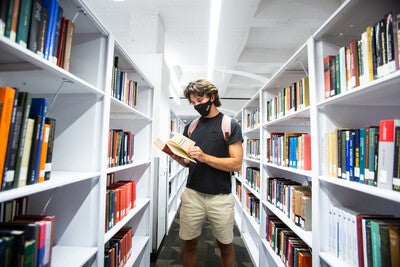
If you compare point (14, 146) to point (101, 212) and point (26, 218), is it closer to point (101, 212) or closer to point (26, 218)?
point (26, 218)

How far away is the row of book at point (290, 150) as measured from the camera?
5.11ft

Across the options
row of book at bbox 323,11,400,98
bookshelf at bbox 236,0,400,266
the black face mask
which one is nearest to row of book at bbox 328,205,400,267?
bookshelf at bbox 236,0,400,266

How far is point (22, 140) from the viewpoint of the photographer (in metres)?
0.79

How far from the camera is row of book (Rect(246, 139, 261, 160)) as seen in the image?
9.65 feet

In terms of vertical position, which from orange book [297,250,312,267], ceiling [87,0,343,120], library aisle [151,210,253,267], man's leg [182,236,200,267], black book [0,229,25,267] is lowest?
library aisle [151,210,253,267]

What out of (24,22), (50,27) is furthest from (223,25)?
(24,22)

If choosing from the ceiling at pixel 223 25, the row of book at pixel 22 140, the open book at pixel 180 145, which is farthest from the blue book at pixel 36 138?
the ceiling at pixel 223 25

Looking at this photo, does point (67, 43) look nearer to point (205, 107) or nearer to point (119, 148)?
point (119, 148)

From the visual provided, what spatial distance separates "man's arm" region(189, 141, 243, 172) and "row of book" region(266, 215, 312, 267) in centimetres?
74

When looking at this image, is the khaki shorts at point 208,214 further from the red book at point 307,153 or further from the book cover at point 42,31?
the book cover at point 42,31

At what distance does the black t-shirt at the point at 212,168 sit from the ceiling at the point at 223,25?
1.92m

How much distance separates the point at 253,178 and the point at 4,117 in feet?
9.16

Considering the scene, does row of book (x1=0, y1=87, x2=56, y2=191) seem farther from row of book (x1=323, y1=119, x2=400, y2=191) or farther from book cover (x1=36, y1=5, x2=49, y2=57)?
row of book (x1=323, y1=119, x2=400, y2=191)

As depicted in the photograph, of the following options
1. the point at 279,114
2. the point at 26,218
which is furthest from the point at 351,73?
the point at 26,218
